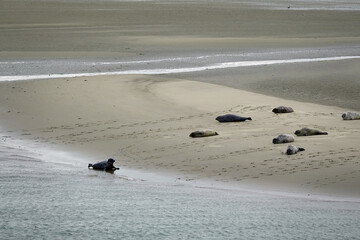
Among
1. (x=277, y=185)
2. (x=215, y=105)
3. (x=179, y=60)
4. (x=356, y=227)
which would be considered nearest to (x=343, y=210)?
(x=356, y=227)

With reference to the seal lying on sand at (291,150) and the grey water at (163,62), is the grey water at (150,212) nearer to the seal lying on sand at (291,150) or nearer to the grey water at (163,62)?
the seal lying on sand at (291,150)

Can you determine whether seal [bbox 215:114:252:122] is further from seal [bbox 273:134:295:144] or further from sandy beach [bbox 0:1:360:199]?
seal [bbox 273:134:295:144]

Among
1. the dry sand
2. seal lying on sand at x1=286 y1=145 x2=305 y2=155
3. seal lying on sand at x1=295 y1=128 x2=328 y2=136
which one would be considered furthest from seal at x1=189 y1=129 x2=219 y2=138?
seal lying on sand at x1=286 y1=145 x2=305 y2=155

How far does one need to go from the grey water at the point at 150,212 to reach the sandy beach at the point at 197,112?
569mm

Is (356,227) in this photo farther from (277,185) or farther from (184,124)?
(184,124)

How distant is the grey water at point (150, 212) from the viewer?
26.3ft

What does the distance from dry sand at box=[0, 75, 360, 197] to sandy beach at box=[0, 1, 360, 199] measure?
17 mm

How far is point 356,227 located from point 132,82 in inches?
422

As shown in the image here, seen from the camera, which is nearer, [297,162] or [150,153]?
[297,162]

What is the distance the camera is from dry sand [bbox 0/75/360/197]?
1010 cm

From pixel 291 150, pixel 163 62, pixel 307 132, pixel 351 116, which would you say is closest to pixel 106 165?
pixel 291 150

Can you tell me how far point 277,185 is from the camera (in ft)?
31.4

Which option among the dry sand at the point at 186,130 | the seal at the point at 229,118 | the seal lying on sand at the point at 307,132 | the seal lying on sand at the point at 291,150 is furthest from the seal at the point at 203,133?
the seal lying on sand at the point at 291,150

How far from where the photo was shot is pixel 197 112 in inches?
561
